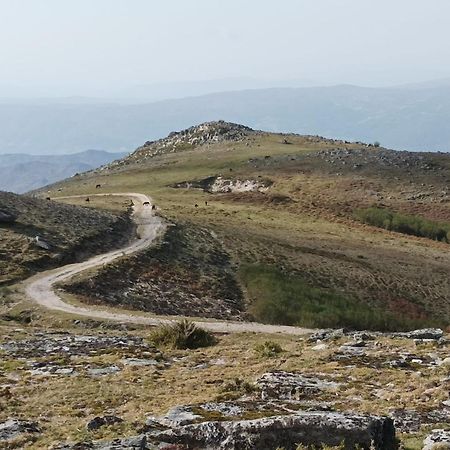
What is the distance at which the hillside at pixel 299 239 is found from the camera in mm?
46281

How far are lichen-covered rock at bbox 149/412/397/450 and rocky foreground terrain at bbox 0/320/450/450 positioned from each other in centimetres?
2

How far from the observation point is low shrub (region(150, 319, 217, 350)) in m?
25.2

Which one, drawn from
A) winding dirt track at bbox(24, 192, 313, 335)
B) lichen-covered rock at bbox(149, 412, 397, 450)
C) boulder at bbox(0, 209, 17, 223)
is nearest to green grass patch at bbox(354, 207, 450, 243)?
winding dirt track at bbox(24, 192, 313, 335)

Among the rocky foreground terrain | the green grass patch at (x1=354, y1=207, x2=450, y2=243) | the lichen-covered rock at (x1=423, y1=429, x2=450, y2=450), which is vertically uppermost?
the lichen-covered rock at (x1=423, y1=429, x2=450, y2=450)

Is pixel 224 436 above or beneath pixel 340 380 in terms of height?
above

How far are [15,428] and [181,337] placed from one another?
481 inches

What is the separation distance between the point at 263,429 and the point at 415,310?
44043mm

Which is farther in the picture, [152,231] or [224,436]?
[152,231]

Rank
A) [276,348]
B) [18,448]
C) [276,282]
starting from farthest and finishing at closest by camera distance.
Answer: [276,282], [276,348], [18,448]

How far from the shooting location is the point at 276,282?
51.0m

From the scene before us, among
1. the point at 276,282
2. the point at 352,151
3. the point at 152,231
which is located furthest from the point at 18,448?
the point at 352,151

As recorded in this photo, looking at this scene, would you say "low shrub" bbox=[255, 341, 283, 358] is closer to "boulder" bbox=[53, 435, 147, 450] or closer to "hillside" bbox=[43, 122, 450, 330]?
"boulder" bbox=[53, 435, 147, 450]

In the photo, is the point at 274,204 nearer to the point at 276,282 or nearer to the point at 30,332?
the point at 276,282

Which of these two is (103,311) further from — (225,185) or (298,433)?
(225,185)
